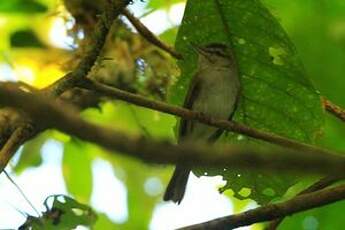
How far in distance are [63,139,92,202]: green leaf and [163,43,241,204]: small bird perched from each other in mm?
548

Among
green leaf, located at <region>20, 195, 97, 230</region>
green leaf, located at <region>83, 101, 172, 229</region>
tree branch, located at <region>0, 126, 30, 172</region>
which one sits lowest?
green leaf, located at <region>83, 101, 172, 229</region>

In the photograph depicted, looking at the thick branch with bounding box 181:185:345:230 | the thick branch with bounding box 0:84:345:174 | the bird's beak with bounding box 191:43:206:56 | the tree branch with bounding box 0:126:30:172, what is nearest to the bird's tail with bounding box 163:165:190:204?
the bird's beak with bounding box 191:43:206:56

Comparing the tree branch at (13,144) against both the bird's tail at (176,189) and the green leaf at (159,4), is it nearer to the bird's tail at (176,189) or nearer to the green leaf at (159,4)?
the bird's tail at (176,189)

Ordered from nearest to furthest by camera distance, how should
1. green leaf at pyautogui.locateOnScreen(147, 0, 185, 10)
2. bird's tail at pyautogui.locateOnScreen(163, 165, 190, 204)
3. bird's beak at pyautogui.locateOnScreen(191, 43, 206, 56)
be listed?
bird's beak at pyautogui.locateOnScreen(191, 43, 206, 56), bird's tail at pyautogui.locateOnScreen(163, 165, 190, 204), green leaf at pyautogui.locateOnScreen(147, 0, 185, 10)

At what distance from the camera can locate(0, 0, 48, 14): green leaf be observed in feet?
12.0

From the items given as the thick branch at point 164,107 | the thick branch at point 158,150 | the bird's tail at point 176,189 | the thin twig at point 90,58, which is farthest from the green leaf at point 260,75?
the thick branch at point 158,150

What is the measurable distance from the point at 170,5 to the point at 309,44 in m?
1.20

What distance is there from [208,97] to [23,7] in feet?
3.69

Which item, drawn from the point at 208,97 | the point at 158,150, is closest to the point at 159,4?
the point at 208,97

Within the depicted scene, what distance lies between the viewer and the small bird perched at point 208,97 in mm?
3785

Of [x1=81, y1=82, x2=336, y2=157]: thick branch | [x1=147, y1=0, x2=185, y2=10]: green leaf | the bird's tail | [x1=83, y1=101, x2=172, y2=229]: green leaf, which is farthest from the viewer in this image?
[x1=83, y1=101, x2=172, y2=229]: green leaf

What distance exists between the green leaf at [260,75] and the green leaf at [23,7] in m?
1.00

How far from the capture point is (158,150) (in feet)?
1.99

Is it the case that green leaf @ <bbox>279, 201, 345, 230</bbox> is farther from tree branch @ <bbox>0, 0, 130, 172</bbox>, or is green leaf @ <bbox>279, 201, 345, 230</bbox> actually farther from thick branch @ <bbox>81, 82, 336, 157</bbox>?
tree branch @ <bbox>0, 0, 130, 172</bbox>
